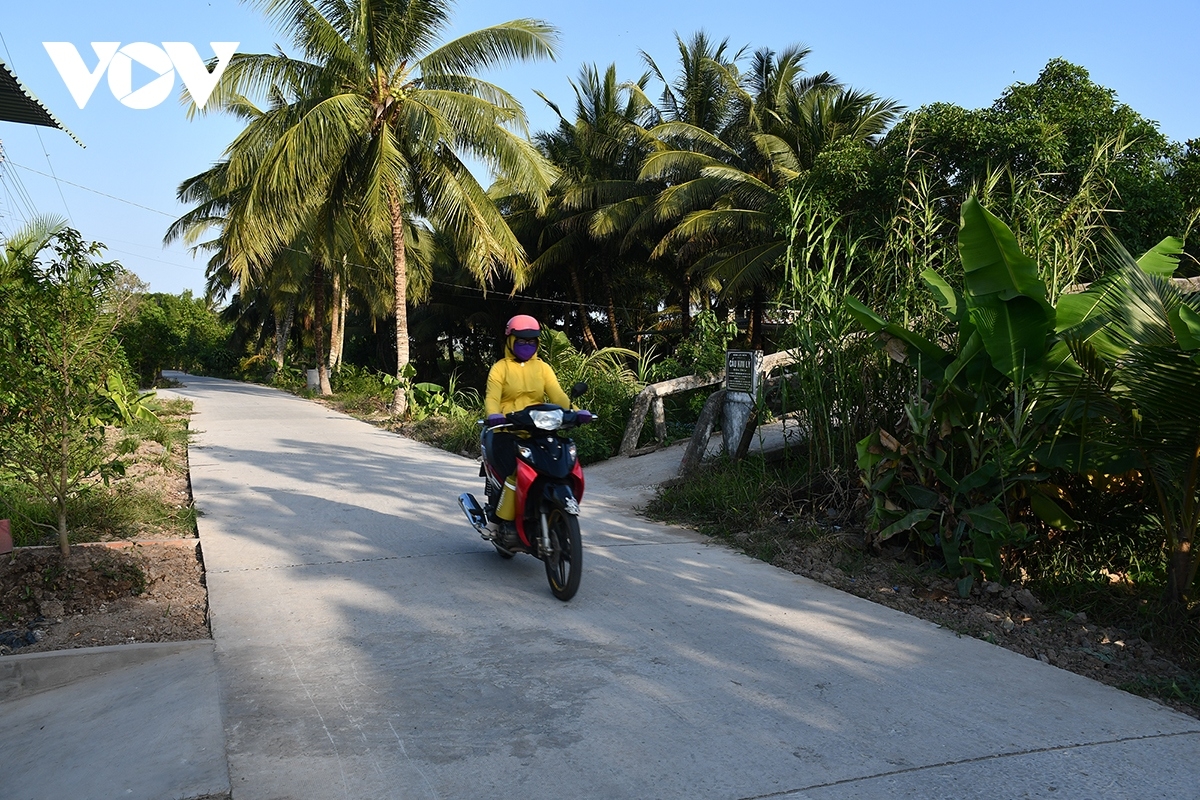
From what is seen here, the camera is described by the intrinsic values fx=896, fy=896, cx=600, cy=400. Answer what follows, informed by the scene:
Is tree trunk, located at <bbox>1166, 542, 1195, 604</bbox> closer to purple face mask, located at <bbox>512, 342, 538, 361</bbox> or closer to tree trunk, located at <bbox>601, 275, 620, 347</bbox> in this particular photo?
purple face mask, located at <bbox>512, 342, 538, 361</bbox>

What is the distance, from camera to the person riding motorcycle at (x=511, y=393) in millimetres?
5901

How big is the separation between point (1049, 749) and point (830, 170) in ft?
47.3

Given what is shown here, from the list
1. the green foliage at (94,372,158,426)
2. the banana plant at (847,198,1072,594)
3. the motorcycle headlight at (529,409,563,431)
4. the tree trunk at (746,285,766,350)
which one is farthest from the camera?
the tree trunk at (746,285,766,350)

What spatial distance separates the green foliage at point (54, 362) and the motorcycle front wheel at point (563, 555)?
114 inches

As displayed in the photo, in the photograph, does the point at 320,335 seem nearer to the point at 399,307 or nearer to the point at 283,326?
the point at 399,307

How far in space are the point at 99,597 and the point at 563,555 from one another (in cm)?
271

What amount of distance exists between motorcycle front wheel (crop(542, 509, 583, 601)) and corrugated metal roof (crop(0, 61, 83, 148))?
5963 millimetres

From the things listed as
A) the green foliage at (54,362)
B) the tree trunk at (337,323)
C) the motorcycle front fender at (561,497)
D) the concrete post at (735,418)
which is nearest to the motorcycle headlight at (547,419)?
the motorcycle front fender at (561,497)

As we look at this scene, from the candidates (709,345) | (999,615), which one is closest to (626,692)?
(999,615)

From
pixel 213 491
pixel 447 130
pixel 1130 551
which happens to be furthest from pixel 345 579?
pixel 447 130

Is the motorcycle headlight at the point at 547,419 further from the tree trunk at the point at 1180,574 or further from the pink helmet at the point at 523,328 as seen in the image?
the tree trunk at the point at 1180,574

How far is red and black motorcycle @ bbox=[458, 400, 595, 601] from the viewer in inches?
209

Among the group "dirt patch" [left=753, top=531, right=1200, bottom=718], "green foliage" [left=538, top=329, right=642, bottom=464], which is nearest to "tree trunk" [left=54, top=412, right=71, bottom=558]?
"dirt patch" [left=753, top=531, right=1200, bottom=718]

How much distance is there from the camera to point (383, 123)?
1808cm
